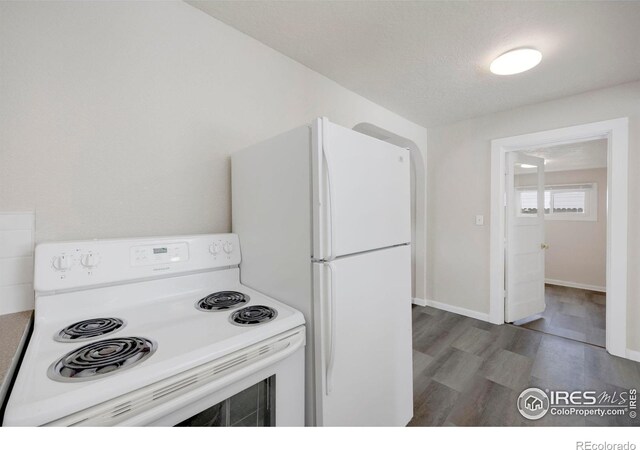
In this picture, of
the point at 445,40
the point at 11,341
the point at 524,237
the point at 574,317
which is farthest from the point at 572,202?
the point at 11,341

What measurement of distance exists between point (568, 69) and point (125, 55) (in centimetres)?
301

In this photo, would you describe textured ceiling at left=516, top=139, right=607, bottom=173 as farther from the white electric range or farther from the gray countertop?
the gray countertop

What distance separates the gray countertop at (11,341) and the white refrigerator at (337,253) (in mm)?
824

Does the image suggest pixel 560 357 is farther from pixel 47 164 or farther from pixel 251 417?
pixel 47 164

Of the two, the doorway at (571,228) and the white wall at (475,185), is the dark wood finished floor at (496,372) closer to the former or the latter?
the white wall at (475,185)

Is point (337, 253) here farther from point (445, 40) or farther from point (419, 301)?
point (419, 301)

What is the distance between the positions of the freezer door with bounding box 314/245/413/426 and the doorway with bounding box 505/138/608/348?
2.34m

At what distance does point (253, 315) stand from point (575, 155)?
525cm

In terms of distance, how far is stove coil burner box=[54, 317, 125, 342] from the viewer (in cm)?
88

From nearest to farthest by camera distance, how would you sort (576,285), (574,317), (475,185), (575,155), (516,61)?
1. (516,61)
2. (475,185)
3. (574,317)
4. (575,155)
5. (576,285)

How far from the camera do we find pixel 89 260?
3.50ft

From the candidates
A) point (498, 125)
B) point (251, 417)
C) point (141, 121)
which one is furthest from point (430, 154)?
point (251, 417)

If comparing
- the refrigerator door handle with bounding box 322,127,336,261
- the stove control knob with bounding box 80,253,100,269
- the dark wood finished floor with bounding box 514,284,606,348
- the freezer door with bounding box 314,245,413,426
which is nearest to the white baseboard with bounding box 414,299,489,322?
the dark wood finished floor with bounding box 514,284,606,348

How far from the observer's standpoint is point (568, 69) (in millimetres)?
2074
